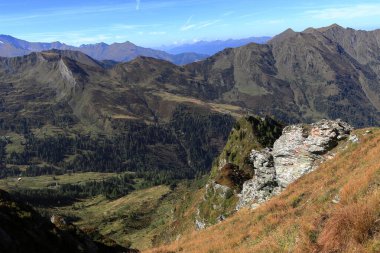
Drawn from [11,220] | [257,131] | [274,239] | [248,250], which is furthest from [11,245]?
[257,131]

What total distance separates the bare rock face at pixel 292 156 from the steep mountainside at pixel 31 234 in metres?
31.5

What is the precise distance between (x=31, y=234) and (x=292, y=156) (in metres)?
42.0

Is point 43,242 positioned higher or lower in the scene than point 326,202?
lower

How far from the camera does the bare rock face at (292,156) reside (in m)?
56.0

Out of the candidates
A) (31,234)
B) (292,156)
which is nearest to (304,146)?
(292,156)

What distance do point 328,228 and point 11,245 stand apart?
791 inches

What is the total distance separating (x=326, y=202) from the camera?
26547 millimetres

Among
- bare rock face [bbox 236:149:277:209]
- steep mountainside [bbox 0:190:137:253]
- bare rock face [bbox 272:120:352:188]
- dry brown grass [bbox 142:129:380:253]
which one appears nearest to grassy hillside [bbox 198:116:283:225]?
bare rock face [bbox 236:149:277:209]

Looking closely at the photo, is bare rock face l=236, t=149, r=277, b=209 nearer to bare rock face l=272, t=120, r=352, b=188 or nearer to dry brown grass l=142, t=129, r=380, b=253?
bare rock face l=272, t=120, r=352, b=188

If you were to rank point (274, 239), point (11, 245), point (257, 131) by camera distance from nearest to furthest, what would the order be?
point (274, 239) < point (11, 245) < point (257, 131)

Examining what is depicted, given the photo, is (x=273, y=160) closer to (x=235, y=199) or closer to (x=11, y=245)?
(x=235, y=199)

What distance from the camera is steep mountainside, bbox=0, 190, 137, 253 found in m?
25.6

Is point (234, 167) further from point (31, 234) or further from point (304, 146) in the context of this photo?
point (31, 234)

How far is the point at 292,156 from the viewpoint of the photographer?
5884 cm
